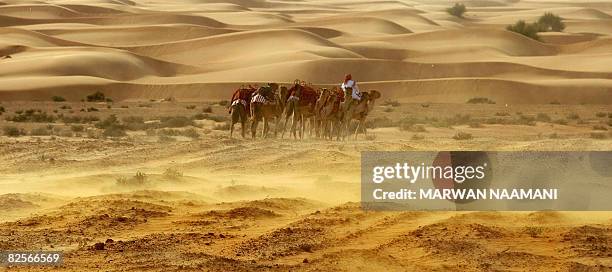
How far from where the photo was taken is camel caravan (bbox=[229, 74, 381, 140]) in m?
26.0

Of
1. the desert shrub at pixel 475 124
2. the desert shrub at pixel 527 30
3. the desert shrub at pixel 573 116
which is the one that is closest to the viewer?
the desert shrub at pixel 475 124

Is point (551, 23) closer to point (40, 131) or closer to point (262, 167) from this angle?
point (40, 131)

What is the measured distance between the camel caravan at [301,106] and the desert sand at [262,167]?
1.18 meters

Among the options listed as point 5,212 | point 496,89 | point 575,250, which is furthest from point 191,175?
point 496,89

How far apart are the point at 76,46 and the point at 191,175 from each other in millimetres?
68893

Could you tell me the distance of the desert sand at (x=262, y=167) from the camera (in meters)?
11.7

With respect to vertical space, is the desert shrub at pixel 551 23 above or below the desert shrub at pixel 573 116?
above

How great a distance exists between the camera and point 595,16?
142 meters

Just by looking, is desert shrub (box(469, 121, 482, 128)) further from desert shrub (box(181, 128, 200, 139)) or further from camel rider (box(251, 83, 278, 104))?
camel rider (box(251, 83, 278, 104))

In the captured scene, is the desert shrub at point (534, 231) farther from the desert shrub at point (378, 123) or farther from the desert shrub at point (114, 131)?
the desert shrub at point (378, 123)

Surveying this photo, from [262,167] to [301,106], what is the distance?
7.97 metres

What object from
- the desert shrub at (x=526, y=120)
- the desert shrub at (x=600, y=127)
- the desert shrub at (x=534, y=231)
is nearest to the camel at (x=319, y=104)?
the desert shrub at (x=600, y=127)

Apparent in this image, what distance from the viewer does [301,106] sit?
26922 mm

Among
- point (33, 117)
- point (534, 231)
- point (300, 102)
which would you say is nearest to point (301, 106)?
point (300, 102)
